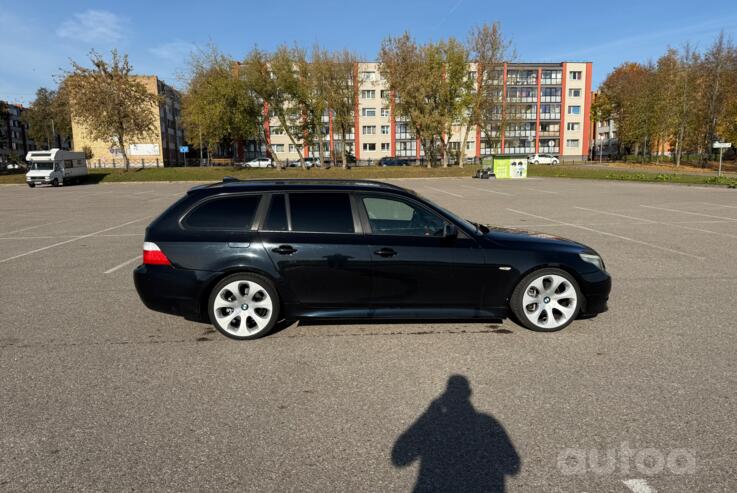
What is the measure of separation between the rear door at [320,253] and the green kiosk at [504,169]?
39.4m

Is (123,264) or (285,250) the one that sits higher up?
(285,250)

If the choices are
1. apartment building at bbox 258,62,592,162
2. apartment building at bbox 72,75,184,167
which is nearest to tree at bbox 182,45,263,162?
apartment building at bbox 72,75,184,167

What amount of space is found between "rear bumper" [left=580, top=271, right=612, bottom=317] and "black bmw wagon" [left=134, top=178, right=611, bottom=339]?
10 mm

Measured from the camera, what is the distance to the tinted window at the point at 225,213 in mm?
4699

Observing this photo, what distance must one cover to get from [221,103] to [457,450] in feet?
157

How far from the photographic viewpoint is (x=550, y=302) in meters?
4.75

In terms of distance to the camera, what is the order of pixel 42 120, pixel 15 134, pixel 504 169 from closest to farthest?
1. pixel 504 169
2. pixel 42 120
3. pixel 15 134

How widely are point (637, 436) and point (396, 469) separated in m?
1.53

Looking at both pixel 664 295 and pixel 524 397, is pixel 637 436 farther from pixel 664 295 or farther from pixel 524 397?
pixel 664 295

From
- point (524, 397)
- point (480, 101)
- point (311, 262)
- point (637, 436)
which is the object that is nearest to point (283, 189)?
point (311, 262)

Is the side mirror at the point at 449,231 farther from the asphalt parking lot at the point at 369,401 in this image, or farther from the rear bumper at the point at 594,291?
the rear bumper at the point at 594,291

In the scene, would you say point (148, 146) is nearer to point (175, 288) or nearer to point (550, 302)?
point (175, 288)

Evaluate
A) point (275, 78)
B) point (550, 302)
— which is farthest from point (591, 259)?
point (275, 78)

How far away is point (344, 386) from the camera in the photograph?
362cm
